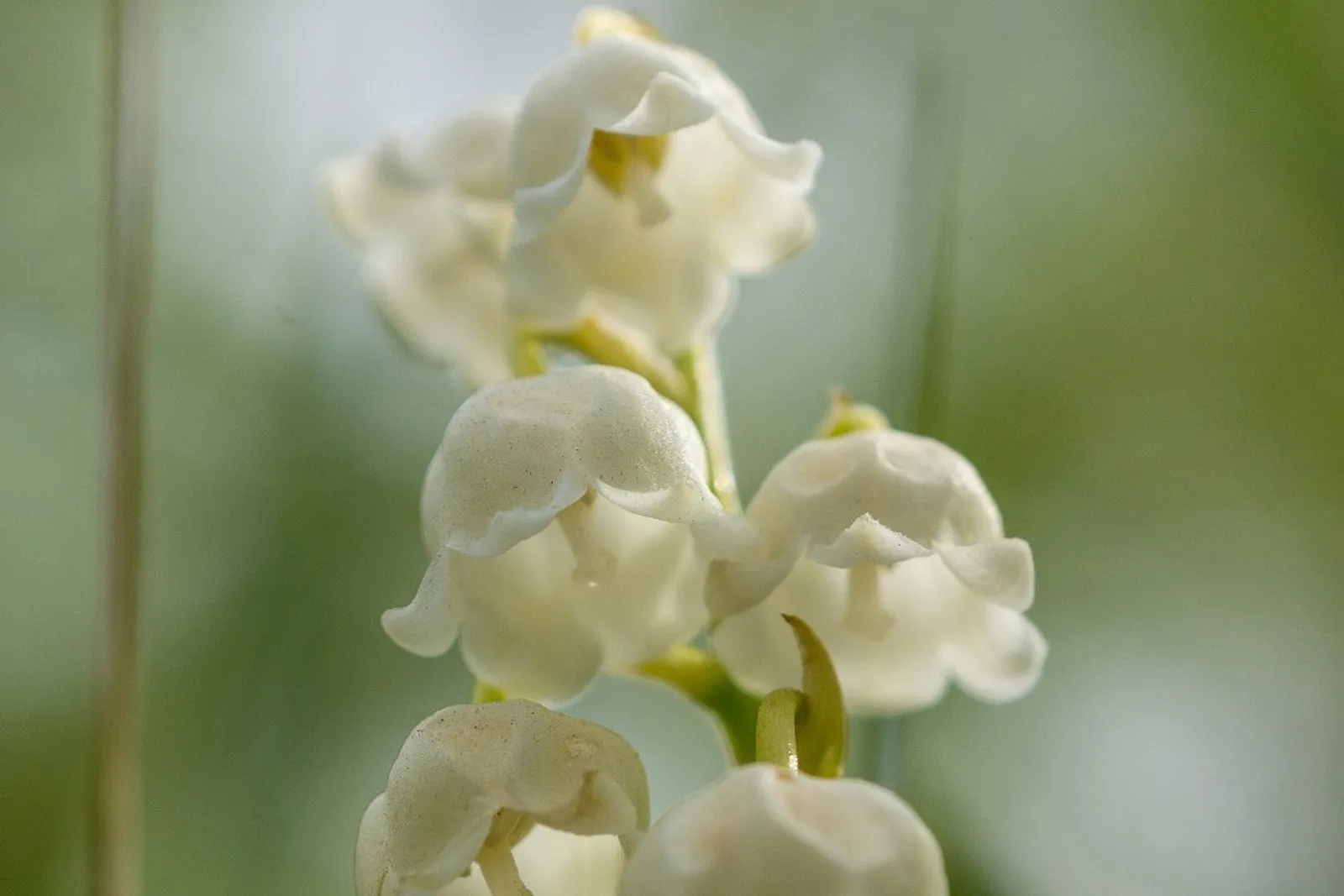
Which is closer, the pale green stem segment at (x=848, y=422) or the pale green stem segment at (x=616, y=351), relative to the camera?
the pale green stem segment at (x=848, y=422)

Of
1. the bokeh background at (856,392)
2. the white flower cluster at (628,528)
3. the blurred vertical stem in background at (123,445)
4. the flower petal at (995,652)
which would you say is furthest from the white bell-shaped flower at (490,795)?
the bokeh background at (856,392)

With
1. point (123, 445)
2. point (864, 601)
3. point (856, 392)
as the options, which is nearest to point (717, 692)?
point (864, 601)

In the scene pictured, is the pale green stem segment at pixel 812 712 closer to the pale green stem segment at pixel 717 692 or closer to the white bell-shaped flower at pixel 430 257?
the pale green stem segment at pixel 717 692

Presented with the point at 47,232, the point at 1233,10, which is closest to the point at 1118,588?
the point at 1233,10

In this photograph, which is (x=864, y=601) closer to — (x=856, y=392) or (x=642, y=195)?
(x=642, y=195)

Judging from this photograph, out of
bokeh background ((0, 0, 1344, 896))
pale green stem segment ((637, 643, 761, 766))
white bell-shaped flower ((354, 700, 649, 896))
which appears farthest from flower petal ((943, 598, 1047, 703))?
bokeh background ((0, 0, 1344, 896))

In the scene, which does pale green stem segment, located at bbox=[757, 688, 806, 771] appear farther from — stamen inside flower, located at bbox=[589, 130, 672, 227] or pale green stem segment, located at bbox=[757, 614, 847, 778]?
stamen inside flower, located at bbox=[589, 130, 672, 227]

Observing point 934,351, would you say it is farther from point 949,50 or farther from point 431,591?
point 949,50
